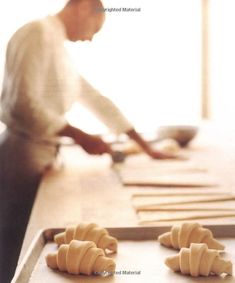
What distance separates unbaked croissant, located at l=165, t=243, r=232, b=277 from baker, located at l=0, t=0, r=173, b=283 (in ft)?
2.10

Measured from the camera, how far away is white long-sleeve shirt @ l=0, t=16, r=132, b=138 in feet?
4.52

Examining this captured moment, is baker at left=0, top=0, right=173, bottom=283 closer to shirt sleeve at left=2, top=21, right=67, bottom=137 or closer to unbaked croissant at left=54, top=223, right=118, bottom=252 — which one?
shirt sleeve at left=2, top=21, right=67, bottom=137

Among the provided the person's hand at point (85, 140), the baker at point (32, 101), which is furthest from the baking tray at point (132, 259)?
the person's hand at point (85, 140)

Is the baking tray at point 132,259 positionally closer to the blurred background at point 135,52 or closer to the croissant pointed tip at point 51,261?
the croissant pointed tip at point 51,261

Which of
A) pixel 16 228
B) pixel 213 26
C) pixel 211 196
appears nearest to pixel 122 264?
pixel 211 196

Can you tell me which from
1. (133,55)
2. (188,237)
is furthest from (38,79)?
(188,237)

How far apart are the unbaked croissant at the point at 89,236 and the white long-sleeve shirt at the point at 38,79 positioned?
468 millimetres

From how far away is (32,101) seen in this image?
1.39 m

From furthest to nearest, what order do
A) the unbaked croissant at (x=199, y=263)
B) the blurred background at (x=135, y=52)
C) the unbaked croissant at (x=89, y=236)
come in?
the blurred background at (x=135, y=52), the unbaked croissant at (x=89, y=236), the unbaked croissant at (x=199, y=263)

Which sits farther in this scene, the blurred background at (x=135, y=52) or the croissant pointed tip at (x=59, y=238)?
the blurred background at (x=135, y=52)

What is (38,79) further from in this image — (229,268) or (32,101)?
(229,268)

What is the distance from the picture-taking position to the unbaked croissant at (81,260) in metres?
0.87

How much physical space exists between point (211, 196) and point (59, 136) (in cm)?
52

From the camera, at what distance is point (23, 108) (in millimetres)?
1448
